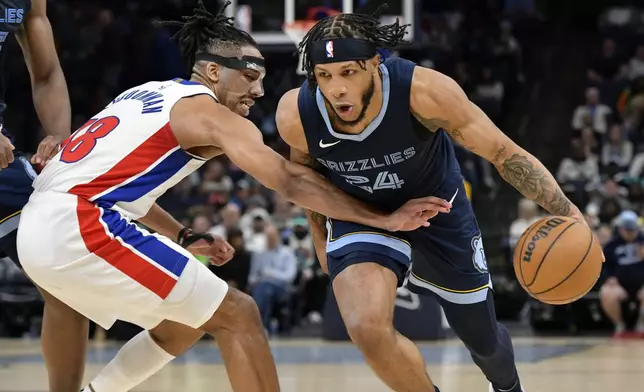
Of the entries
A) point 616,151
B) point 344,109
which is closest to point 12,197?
point 344,109

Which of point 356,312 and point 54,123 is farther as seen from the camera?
point 54,123

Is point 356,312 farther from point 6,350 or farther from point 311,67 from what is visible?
point 6,350

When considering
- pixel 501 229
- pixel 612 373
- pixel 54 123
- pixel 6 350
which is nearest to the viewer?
pixel 54 123

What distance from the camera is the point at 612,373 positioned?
25.4ft

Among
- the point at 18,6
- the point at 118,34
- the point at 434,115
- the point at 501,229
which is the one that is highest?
the point at 18,6

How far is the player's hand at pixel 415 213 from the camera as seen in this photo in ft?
14.3

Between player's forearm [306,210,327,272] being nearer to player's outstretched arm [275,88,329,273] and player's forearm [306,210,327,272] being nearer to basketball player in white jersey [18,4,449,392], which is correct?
player's outstretched arm [275,88,329,273]

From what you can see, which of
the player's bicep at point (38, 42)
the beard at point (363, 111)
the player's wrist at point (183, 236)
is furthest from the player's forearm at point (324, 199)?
the player's bicep at point (38, 42)

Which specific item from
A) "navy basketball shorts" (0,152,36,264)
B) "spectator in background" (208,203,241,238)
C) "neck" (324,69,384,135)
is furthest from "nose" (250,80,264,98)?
"spectator in background" (208,203,241,238)

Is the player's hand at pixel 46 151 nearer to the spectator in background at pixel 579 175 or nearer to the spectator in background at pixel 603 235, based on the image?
the spectator in background at pixel 603 235

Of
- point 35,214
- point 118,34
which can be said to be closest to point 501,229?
point 118,34

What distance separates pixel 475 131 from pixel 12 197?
6.78 ft

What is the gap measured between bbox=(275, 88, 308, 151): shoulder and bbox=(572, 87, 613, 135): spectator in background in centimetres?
→ 1055

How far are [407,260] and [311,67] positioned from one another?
96 cm
